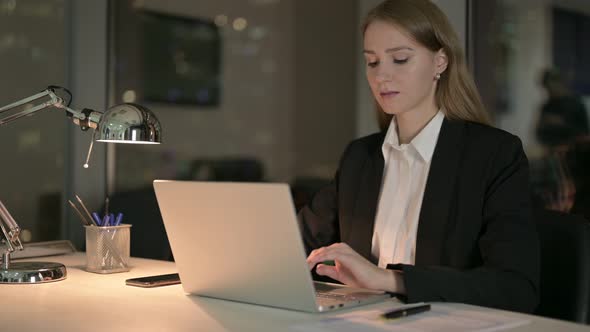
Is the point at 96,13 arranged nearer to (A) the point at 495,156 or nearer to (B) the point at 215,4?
(B) the point at 215,4

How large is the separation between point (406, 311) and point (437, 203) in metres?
0.55

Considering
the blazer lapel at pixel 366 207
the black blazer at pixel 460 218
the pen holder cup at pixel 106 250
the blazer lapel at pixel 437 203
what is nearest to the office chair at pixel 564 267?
the black blazer at pixel 460 218

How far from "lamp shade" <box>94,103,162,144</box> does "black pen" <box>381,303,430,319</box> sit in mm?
708

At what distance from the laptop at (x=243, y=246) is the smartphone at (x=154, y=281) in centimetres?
14

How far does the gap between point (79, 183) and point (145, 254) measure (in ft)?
2.62

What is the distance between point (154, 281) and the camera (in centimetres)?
169

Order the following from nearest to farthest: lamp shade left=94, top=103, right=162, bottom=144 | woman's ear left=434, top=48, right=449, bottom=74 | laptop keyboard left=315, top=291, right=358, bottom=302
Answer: laptop keyboard left=315, top=291, right=358, bottom=302 → lamp shade left=94, top=103, right=162, bottom=144 → woman's ear left=434, top=48, right=449, bottom=74

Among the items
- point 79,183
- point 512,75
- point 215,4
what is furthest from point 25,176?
point 512,75

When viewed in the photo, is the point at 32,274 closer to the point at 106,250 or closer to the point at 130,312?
the point at 106,250

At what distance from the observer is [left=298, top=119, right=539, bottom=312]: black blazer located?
4.99 feet

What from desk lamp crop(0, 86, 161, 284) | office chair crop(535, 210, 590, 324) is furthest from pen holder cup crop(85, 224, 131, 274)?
office chair crop(535, 210, 590, 324)

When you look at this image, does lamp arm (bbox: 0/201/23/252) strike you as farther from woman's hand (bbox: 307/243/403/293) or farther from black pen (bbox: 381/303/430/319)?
black pen (bbox: 381/303/430/319)

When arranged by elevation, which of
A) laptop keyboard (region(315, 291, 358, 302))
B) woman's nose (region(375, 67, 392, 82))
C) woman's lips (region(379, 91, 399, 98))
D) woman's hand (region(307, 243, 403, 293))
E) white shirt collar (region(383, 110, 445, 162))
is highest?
woman's nose (region(375, 67, 392, 82))

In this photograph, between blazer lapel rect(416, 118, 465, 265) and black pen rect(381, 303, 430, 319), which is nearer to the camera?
black pen rect(381, 303, 430, 319)
